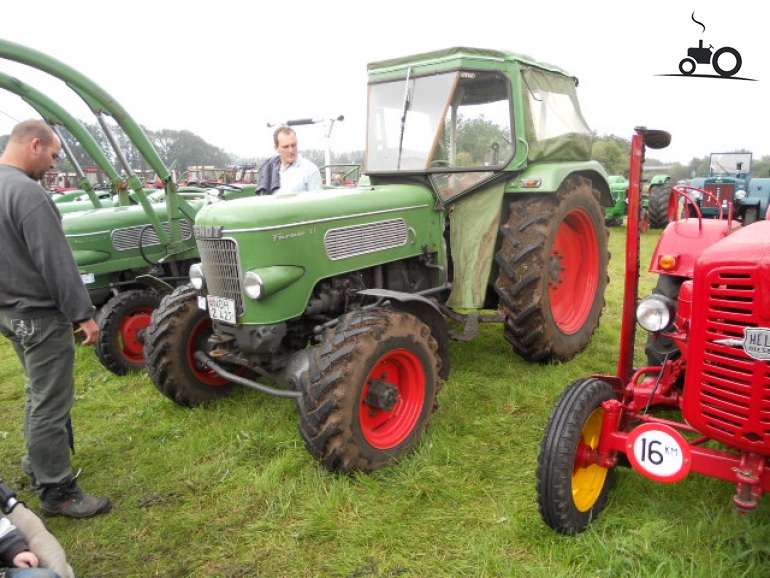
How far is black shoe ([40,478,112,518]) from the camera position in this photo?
2.76m

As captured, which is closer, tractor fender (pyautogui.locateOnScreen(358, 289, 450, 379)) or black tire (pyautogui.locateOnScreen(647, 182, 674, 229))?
tractor fender (pyautogui.locateOnScreen(358, 289, 450, 379))

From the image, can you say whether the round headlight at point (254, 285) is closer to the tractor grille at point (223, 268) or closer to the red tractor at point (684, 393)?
the tractor grille at point (223, 268)

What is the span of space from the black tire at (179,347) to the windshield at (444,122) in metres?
1.63

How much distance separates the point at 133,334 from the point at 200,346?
135 cm

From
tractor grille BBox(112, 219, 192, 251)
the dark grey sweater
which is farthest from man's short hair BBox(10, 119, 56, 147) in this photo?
tractor grille BBox(112, 219, 192, 251)

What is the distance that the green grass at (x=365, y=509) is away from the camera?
2.27 metres

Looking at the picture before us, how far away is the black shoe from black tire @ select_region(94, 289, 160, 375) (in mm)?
1918

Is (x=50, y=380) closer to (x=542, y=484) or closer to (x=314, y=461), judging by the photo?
(x=314, y=461)

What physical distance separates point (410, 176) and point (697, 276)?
2.32 meters

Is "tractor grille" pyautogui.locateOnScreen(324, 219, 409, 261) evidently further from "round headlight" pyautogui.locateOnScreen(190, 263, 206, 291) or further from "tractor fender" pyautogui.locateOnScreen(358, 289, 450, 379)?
"round headlight" pyautogui.locateOnScreen(190, 263, 206, 291)

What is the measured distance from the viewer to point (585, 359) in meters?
4.43

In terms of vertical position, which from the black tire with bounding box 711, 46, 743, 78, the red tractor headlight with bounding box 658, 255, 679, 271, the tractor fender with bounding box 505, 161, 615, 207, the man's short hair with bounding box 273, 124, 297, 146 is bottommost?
the red tractor headlight with bounding box 658, 255, 679, 271

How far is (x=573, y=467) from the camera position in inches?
89.5

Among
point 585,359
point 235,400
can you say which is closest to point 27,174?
point 235,400
